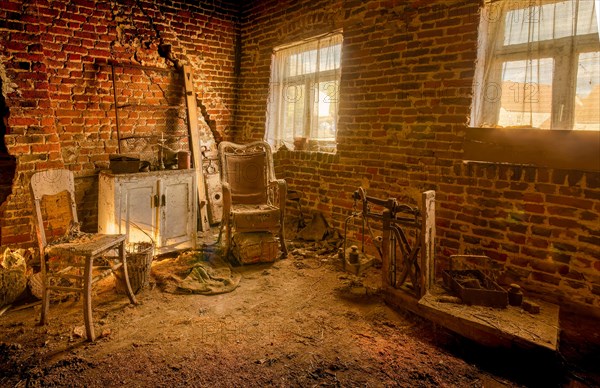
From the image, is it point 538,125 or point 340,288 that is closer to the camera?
point 538,125

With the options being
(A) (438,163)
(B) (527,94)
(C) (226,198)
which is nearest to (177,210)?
(C) (226,198)

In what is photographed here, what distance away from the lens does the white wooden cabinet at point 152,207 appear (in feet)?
13.5

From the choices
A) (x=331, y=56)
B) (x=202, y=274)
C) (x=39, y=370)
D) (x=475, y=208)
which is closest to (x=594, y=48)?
(x=475, y=208)

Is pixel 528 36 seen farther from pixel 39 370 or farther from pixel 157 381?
pixel 39 370

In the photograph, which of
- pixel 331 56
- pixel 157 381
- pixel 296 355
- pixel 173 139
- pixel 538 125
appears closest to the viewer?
pixel 157 381

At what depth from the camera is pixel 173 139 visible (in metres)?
5.67

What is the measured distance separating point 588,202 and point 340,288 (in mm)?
2278

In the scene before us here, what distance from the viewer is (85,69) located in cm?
472

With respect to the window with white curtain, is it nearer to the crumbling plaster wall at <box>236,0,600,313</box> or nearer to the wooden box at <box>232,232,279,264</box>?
the crumbling plaster wall at <box>236,0,600,313</box>

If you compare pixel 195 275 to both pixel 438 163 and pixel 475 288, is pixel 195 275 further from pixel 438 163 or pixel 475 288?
pixel 438 163

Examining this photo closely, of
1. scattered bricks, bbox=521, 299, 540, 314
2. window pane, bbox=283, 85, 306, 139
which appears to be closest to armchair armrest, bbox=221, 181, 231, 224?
window pane, bbox=283, 85, 306, 139

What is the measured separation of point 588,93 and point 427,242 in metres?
1.79

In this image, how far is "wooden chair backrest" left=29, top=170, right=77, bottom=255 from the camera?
307 centimetres

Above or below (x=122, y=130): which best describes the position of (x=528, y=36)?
above
